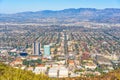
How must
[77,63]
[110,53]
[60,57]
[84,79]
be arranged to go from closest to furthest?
[84,79], [77,63], [60,57], [110,53]

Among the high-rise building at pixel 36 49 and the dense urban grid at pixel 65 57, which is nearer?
the dense urban grid at pixel 65 57

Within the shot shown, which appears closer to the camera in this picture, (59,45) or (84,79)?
(84,79)

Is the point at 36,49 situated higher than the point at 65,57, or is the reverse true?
the point at 36,49

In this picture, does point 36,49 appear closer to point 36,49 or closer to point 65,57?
point 36,49

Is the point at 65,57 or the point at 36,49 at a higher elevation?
the point at 36,49

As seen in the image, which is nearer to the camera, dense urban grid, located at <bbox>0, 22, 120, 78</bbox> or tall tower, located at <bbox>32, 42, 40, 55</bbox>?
dense urban grid, located at <bbox>0, 22, 120, 78</bbox>

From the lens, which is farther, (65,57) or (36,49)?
(36,49)

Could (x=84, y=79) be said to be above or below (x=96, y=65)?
above

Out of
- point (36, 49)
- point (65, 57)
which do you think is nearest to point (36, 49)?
point (36, 49)

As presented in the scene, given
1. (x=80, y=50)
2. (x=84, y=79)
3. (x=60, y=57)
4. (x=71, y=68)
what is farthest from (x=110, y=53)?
(x=84, y=79)

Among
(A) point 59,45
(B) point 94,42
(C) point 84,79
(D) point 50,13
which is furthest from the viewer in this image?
(D) point 50,13

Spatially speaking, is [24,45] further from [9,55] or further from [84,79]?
[84,79]
